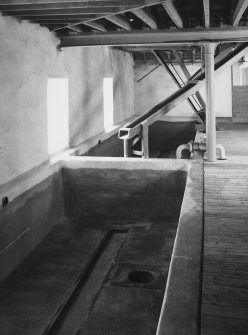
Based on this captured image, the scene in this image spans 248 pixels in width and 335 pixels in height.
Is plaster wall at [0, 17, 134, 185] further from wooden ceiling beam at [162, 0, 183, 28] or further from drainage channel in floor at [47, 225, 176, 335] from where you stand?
wooden ceiling beam at [162, 0, 183, 28]

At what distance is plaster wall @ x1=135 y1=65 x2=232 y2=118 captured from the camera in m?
16.6

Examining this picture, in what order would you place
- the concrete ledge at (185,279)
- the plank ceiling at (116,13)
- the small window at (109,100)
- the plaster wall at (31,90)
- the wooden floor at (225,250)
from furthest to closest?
the small window at (109,100) < the plaster wall at (31,90) < the plank ceiling at (116,13) < the wooden floor at (225,250) < the concrete ledge at (185,279)

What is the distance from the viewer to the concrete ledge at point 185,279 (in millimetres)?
2854

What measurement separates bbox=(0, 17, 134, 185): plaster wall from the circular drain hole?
2352 mm

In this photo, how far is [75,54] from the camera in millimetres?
8820

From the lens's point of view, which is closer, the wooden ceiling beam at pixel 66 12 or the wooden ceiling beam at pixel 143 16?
the wooden ceiling beam at pixel 66 12

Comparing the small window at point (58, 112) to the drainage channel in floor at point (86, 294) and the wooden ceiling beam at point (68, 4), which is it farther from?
the wooden ceiling beam at point (68, 4)

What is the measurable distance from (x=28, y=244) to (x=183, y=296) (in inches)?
150

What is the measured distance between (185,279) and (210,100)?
4.70 m

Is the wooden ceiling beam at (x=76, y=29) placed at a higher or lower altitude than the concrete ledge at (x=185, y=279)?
higher

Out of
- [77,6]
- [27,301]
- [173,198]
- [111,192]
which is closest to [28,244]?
[27,301]

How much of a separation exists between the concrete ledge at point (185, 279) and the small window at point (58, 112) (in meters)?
3.82

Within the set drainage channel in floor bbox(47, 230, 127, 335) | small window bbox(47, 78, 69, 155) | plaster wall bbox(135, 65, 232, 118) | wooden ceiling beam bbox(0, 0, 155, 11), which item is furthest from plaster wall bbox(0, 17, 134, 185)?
plaster wall bbox(135, 65, 232, 118)

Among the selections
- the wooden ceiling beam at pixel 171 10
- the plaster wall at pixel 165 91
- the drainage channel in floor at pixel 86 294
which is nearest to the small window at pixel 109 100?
the plaster wall at pixel 165 91
